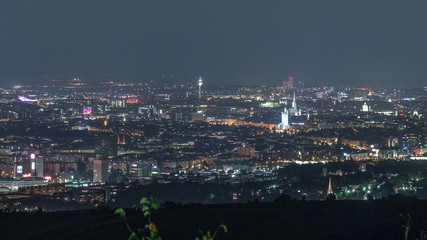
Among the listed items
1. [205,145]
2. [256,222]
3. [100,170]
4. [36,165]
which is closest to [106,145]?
[205,145]

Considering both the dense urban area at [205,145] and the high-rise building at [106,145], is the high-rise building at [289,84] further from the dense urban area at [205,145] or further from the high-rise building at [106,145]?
the high-rise building at [106,145]

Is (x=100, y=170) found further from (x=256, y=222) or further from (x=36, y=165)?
(x=256, y=222)

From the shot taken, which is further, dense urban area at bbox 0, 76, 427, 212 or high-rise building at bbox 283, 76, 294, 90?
high-rise building at bbox 283, 76, 294, 90

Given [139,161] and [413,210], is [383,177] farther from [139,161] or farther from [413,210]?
[413,210]

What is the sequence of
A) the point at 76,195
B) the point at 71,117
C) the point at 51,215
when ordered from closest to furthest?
1. the point at 51,215
2. the point at 76,195
3. the point at 71,117

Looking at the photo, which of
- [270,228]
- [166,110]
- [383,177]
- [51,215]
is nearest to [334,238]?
[270,228]

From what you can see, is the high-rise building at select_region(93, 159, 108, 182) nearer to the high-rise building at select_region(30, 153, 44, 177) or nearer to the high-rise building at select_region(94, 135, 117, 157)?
the high-rise building at select_region(30, 153, 44, 177)

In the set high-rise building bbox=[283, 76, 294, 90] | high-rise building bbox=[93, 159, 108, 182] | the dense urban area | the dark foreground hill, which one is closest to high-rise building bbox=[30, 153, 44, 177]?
the dense urban area
